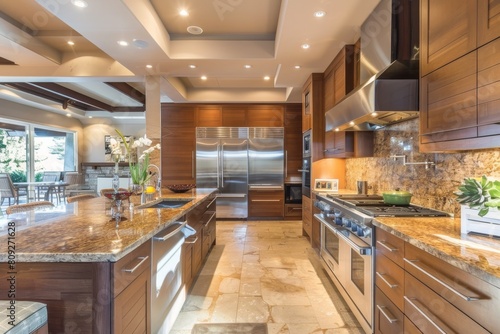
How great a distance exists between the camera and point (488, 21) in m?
1.18

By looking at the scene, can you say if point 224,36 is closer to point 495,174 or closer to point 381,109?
point 381,109

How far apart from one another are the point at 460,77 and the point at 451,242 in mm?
868

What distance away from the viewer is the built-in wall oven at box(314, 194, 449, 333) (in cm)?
179

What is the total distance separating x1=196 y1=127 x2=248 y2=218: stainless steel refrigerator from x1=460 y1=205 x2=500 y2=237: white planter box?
4.52 meters

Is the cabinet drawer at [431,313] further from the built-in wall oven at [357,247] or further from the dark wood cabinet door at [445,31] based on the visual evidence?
the dark wood cabinet door at [445,31]

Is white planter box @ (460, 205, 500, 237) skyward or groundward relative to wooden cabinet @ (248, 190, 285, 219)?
skyward

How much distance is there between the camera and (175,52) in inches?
131

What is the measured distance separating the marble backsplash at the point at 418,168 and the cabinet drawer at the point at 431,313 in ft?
2.63

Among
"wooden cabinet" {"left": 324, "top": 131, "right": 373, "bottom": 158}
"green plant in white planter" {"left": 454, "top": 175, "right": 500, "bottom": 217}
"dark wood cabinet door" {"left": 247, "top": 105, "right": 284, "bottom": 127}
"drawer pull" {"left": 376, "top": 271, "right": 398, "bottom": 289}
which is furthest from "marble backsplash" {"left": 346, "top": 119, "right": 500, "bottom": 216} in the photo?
"dark wood cabinet door" {"left": 247, "top": 105, "right": 284, "bottom": 127}

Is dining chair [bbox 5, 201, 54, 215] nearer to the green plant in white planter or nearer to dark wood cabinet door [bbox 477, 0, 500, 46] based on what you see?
→ the green plant in white planter

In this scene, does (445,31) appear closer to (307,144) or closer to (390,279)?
(390,279)

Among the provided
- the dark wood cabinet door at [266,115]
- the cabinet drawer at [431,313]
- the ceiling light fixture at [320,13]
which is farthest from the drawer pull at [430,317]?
the dark wood cabinet door at [266,115]

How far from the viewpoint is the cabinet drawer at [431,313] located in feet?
3.24

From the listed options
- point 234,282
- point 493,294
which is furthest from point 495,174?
point 234,282
